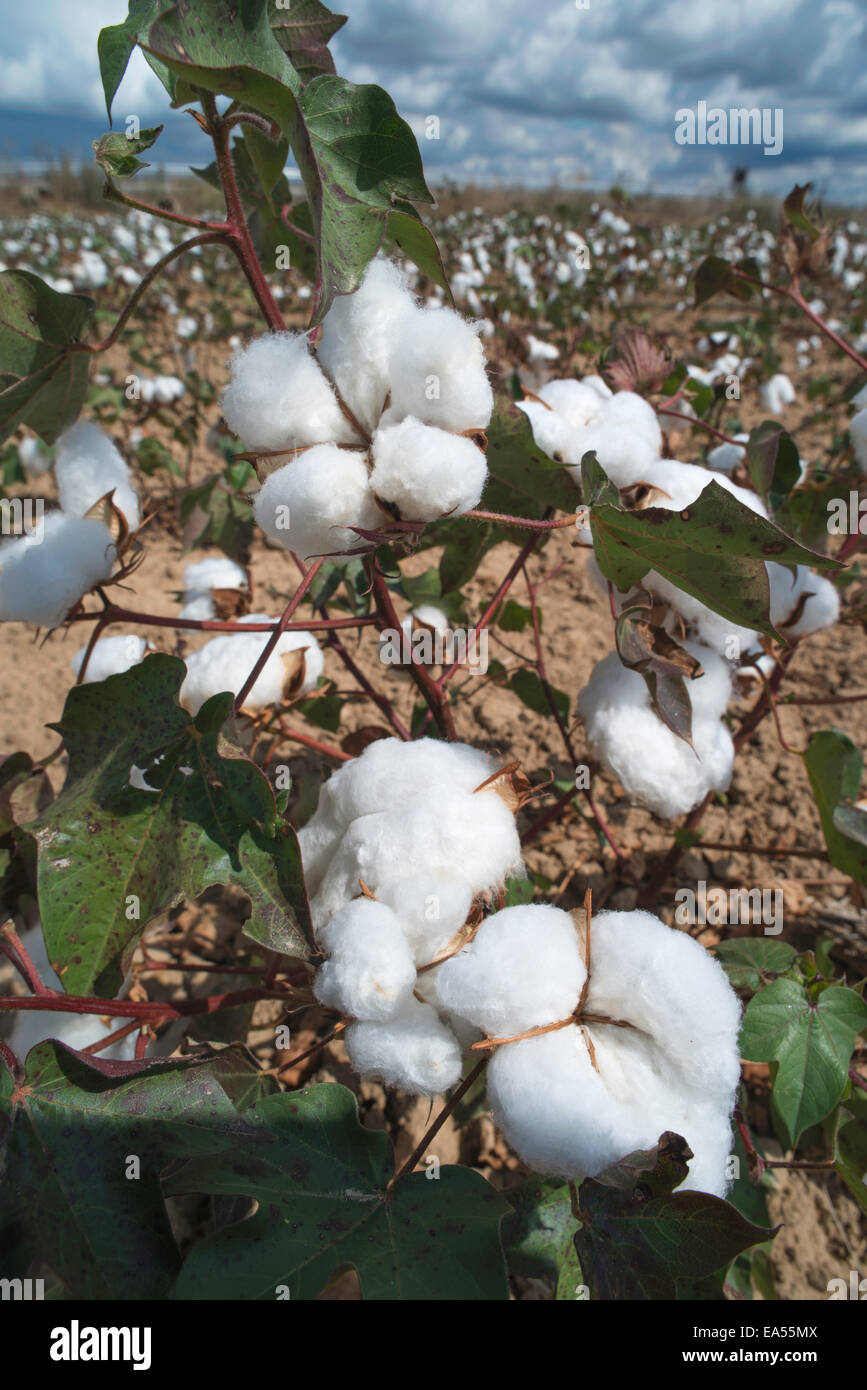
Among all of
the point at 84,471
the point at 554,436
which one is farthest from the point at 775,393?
the point at 84,471

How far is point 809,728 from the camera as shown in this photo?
233 centimetres

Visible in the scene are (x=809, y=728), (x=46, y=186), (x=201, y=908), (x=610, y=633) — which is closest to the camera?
(x=201, y=908)

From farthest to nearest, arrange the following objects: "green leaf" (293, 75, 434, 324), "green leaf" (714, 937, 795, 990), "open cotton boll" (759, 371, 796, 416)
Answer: "open cotton boll" (759, 371, 796, 416) → "green leaf" (714, 937, 795, 990) → "green leaf" (293, 75, 434, 324)

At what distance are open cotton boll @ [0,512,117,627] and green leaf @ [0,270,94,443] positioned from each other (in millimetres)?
130

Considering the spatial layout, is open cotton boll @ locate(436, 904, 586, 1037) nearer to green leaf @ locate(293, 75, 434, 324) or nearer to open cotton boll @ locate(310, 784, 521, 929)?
open cotton boll @ locate(310, 784, 521, 929)

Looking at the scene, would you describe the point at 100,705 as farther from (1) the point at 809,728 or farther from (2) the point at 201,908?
(1) the point at 809,728

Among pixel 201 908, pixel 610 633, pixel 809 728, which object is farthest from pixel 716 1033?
pixel 610 633

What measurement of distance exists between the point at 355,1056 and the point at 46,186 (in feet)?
92.6

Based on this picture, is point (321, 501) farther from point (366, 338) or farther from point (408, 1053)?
point (408, 1053)

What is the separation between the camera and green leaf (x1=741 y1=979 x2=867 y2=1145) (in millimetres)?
988

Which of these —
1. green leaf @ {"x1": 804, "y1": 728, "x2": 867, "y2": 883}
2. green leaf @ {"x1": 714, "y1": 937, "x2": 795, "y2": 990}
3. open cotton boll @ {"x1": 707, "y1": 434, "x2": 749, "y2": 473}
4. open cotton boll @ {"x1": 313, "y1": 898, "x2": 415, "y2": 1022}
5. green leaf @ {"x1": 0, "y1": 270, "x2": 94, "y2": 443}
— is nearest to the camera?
open cotton boll @ {"x1": 313, "y1": 898, "x2": 415, "y2": 1022}

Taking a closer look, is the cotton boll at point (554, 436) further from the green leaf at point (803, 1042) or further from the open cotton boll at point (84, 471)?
the green leaf at point (803, 1042)

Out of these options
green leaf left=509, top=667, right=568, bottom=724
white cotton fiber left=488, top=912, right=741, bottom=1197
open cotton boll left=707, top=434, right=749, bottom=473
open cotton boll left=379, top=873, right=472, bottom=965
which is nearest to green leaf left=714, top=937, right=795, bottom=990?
white cotton fiber left=488, top=912, right=741, bottom=1197

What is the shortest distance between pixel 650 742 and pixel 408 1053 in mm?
504
